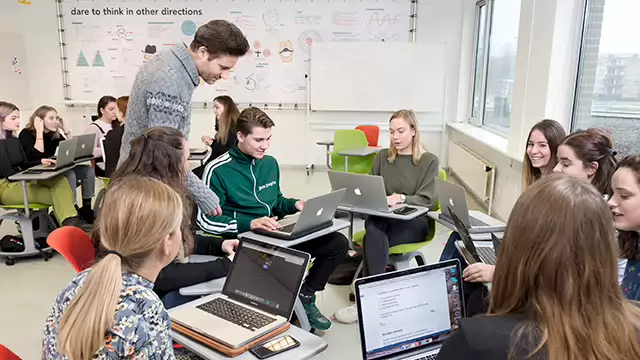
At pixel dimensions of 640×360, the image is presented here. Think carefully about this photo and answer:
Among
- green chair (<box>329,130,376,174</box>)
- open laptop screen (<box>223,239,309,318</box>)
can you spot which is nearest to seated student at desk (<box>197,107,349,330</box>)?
open laptop screen (<box>223,239,309,318</box>)

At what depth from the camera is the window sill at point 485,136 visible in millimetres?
4305

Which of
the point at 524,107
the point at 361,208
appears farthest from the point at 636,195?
the point at 524,107

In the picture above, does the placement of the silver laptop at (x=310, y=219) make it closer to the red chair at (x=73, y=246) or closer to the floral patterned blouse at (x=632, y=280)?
the red chair at (x=73, y=246)

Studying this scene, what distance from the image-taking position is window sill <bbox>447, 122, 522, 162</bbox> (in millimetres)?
4305

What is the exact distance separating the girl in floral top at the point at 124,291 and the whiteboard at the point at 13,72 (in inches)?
259

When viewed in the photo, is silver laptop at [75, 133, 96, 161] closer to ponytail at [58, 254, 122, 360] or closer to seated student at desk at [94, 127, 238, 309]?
seated student at desk at [94, 127, 238, 309]

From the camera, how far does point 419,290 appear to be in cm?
131

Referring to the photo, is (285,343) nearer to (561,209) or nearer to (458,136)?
(561,209)

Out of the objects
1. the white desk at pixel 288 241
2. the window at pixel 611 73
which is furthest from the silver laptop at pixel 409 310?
the window at pixel 611 73

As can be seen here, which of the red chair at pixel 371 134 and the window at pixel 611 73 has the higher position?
the window at pixel 611 73

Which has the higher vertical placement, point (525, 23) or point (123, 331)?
point (525, 23)

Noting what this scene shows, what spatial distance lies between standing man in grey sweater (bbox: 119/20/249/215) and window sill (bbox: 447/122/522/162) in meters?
2.69

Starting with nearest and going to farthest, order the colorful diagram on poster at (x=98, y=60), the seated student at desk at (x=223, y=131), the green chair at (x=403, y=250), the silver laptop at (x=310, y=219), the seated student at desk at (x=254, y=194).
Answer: the silver laptop at (x=310, y=219) → the seated student at desk at (x=254, y=194) → the green chair at (x=403, y=250) → the seated student at desk at (x=223, y=131) → the colorful diagram on poster at (x=98, y=60)

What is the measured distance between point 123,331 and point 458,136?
18.9 feet
